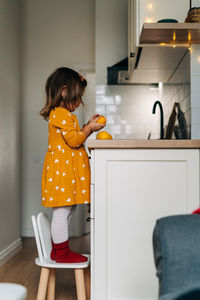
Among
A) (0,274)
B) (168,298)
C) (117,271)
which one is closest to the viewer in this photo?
(168,298)

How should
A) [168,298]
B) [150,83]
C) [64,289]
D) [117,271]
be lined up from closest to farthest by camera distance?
1. [168,298]
2. [117,271]
3. [64,289]
4. [150,83]

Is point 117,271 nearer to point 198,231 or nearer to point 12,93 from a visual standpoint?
point 198,231

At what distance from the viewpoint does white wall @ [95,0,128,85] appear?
11.8ft

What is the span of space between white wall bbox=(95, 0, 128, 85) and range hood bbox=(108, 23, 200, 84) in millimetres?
204

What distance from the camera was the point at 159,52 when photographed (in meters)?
2.52

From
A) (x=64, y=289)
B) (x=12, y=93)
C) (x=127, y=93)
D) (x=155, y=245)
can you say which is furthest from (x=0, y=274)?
(x=155, y=245)

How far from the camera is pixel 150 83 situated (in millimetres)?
3666

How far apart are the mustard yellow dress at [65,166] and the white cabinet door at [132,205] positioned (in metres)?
0.15

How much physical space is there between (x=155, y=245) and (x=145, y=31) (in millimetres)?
1479

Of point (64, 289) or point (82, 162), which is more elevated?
point (82, 162)

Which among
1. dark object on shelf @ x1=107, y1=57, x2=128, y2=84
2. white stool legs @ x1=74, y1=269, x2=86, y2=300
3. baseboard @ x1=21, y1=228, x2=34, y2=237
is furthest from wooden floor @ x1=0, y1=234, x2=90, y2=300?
dark object on shelf @ x1=107, y1=57, x2=128, y2=84

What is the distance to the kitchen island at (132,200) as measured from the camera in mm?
1779

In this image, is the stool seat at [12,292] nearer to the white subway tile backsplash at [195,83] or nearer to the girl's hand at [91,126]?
the girl's hand at [91,126]

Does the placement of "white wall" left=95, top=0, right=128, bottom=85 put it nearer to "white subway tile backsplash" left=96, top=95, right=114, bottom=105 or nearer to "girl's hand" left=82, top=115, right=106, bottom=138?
"white subway tile backsplash" left=96, top=95, right=114, bottom=105
